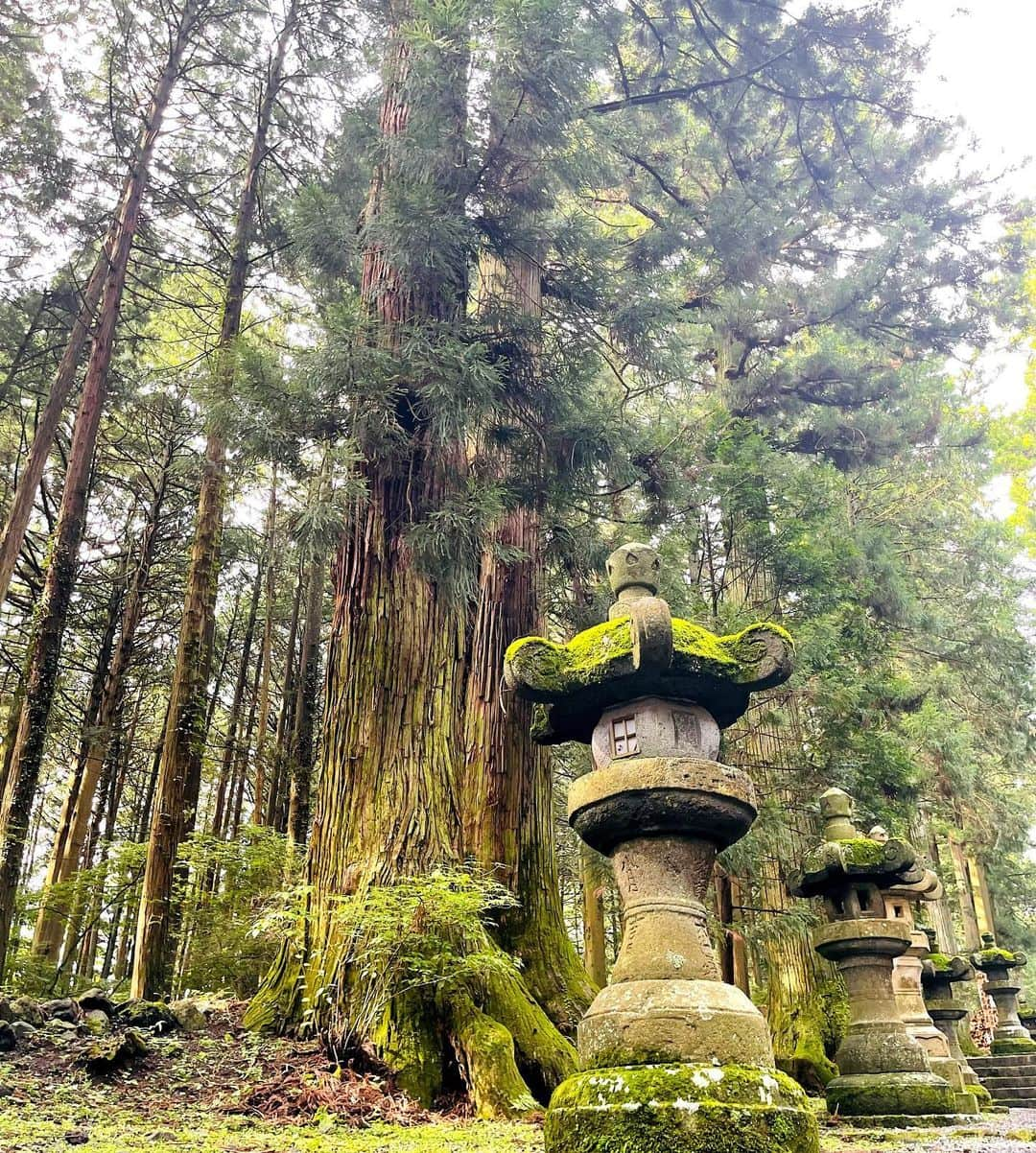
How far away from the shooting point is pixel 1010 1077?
9.84m

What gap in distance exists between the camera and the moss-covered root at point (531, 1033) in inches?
167

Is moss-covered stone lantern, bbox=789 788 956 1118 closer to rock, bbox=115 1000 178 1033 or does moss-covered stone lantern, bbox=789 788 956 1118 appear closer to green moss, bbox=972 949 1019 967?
rock, bbox=115 1000 178 1033

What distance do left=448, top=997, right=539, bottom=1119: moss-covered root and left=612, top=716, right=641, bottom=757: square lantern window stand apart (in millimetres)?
1794

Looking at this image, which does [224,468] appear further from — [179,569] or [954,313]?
[954,313]

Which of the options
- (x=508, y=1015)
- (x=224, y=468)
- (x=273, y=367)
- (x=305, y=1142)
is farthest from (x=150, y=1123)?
(x=224, y=468)

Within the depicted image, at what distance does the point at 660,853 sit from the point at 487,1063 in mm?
1701

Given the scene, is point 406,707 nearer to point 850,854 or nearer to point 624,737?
point 624,737

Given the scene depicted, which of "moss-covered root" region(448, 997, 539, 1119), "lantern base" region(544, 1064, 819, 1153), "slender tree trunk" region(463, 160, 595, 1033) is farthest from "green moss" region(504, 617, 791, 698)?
"slender tree trunk" region(463, 160, 595, 1033)

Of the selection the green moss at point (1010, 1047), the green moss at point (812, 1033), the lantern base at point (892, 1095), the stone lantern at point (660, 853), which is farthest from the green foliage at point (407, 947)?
the green moss at point (1010, 1047)

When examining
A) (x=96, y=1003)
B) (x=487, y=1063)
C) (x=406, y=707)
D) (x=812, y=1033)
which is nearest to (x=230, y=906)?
(x=96, y=1003)

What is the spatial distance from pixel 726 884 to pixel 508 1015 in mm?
3848

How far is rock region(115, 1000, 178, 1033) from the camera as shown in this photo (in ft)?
14.8

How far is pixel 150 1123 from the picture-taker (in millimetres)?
3176

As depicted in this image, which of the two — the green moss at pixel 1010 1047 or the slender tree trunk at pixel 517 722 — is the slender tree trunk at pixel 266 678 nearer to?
the slender tree trunk at pixel 517 722
